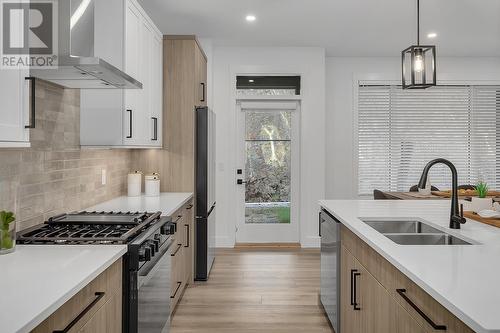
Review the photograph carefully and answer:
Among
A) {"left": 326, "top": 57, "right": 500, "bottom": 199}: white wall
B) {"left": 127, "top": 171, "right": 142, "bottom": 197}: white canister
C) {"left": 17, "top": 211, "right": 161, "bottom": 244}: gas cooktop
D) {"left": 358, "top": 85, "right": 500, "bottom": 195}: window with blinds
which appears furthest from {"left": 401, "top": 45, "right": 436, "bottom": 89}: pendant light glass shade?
{"left": 358, "top": 85, "right": 500, "bottom": 195}: window with blinds

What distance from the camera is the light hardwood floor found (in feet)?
10.8

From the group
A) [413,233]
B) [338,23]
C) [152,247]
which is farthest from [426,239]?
[338,23]

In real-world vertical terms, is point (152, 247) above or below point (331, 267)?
above

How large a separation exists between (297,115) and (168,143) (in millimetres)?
2434

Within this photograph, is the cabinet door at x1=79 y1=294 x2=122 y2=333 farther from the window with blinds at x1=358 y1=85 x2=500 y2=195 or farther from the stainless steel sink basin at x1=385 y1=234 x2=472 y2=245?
the window with blinds at x1=358 y1=85 x2=500 y2=195

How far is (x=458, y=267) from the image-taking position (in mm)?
1553

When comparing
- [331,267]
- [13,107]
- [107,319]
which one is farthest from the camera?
[331,267]

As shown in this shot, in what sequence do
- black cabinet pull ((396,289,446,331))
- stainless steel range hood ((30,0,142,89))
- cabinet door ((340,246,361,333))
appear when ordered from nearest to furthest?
black cabinet pull ((396,289,446,331)) → stainless steel range hood ((30,0,142,89)) → cabinet door ((340,246,361,333))

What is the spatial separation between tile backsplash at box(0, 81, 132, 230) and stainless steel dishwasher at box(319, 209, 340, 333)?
1.81m

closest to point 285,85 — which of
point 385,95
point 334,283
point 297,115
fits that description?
point 297,115

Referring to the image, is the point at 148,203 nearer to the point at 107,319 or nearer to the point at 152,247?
the point at 152,247

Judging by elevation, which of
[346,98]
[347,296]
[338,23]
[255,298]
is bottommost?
[255,298]

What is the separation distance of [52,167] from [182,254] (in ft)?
4.90

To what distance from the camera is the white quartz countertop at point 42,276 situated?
1147 mm
